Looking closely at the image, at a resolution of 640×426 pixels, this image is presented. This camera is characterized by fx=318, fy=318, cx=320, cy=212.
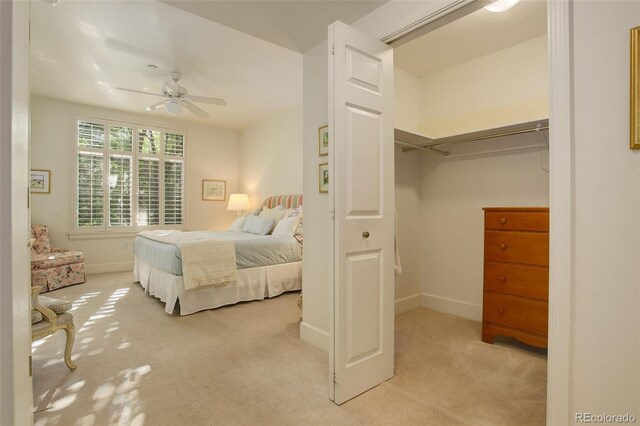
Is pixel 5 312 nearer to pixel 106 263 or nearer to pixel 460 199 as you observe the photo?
pixel 460 199

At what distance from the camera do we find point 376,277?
2023 millimetres

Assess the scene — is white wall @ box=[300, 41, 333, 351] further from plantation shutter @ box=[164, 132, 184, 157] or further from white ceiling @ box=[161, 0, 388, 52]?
plantation shutter @ box=[164, 132, 184, 157]

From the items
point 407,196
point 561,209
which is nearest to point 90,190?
point 407,196

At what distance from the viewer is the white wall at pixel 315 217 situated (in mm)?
2582

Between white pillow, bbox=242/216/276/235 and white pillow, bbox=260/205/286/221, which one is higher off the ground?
white pillow, bbox=260/205/286/221

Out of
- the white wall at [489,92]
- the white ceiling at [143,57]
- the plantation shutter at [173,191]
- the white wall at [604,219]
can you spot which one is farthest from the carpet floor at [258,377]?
the plantation shutter at [173,191]

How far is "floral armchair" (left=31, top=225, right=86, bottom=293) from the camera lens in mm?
4301

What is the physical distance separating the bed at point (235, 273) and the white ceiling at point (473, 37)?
2.64 metres

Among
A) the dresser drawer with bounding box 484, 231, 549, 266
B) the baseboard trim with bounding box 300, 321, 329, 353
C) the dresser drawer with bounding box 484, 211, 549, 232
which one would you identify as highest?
the dresser drawer with bounding box 484, 211, 549, 232

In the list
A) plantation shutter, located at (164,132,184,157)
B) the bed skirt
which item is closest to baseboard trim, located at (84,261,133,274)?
the bed skirt

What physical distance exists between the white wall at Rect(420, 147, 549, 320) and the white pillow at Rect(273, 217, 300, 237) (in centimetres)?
175

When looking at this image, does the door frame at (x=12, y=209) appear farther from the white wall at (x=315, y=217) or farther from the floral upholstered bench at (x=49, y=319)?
the white wall at (x=315, y=217)

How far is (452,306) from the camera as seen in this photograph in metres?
3.41

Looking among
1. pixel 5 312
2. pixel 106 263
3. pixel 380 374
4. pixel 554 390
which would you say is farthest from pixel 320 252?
pixel 106 263
